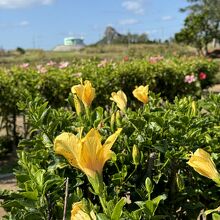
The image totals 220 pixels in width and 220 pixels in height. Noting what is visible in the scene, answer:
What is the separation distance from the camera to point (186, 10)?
3491 centimetres

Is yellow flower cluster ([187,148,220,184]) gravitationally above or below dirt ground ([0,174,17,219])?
above

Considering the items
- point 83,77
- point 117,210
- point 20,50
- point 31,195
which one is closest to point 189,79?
point 83,77

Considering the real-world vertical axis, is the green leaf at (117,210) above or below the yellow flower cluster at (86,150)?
below

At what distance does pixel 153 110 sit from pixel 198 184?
1.34 feet

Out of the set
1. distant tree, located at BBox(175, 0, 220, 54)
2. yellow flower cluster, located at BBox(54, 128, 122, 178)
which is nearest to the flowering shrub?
yellow flower cluster, located at BBox(54, 128, 122, 178)

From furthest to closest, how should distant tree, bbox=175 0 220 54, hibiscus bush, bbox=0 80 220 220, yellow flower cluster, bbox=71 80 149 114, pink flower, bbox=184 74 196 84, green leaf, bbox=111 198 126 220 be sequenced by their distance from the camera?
distant tree, bbox=175 0 220 54 < pink flower, bbox=184 74 196 84 < yellow flower cluster, bbox=71 80 149 114 < hibiscus bush, bbox=0 80 220 220 < green leaf, bbox=111 198 126 220

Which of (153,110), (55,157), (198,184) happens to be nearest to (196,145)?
(198,184)

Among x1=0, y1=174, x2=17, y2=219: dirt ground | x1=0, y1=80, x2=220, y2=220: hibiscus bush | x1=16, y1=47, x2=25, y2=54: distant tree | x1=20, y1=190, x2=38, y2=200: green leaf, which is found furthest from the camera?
x1=16, y1=47, x2=25, y2=54: distant tree

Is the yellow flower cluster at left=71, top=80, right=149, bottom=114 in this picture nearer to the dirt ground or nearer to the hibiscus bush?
the hibiscus bush

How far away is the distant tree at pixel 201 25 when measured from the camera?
3281 cm

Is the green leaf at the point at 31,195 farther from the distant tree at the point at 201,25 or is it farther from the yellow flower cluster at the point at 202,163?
the distant tree at the point at 201,25

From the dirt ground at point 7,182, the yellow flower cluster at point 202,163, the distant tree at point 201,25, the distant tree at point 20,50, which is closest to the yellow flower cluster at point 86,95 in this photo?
the yellow flower cluster at point 202,163

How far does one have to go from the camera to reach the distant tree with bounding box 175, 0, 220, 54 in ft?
108

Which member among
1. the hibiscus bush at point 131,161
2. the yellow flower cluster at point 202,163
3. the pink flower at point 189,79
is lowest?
the pink flower at point 189,79
